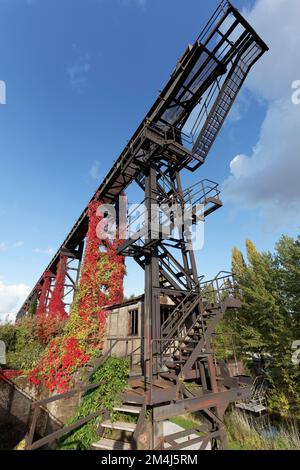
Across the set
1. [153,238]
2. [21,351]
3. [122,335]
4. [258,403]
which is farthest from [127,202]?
[258,403]

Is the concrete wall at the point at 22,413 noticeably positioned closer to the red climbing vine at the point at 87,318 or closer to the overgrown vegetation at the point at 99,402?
the red climbing vine at the point at 87,318

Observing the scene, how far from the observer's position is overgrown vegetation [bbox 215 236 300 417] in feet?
52.8

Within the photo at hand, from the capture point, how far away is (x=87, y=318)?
11172mm

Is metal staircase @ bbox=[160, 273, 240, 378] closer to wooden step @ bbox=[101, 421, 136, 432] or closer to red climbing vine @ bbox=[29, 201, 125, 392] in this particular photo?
wooden step @ bbox=[101, 421, 136, 432]

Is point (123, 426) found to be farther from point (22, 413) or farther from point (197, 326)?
point (22, 413)

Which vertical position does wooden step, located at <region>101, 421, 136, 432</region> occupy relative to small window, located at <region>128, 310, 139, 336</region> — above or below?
below

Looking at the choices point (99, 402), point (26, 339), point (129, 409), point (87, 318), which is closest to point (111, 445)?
point (129, 409)

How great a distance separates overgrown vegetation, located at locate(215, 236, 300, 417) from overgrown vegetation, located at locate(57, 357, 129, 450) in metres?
10.2

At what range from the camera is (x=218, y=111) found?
1041 centimetres

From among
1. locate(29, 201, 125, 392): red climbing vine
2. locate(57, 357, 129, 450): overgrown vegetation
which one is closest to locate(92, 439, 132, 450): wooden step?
locate(57, 357, 129, 450): overgrown vegetation

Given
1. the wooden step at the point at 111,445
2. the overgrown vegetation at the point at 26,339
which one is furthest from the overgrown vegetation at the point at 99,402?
the overgrown vegetation at the point at 26,339

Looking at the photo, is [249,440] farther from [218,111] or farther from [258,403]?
[218,111]
